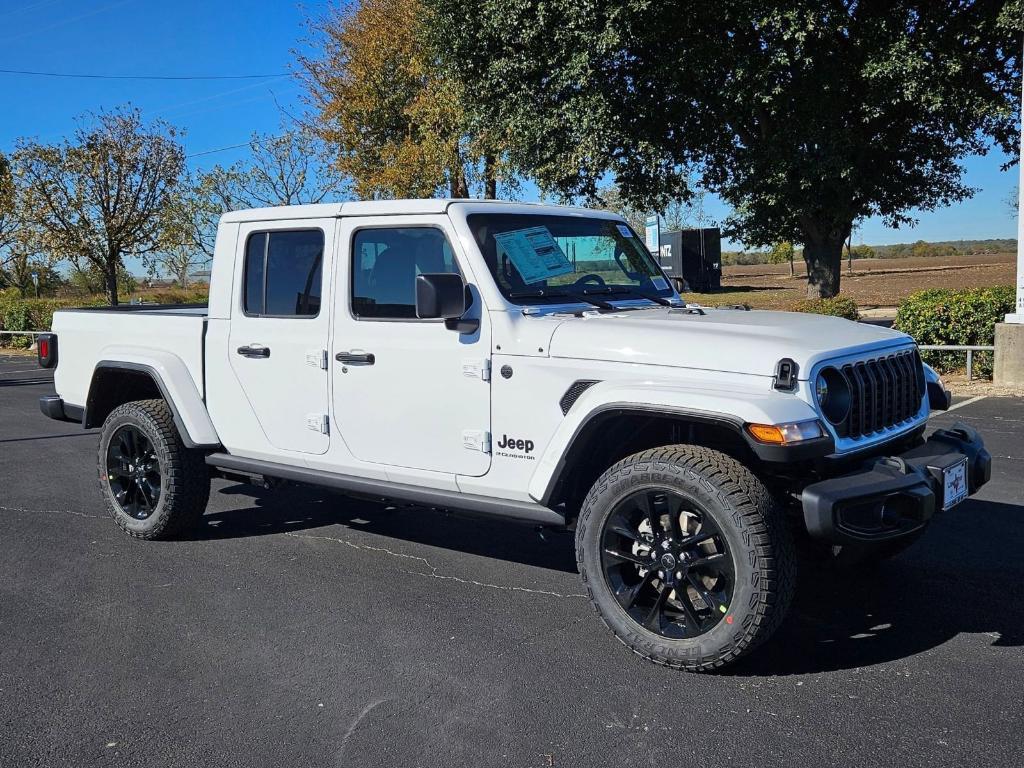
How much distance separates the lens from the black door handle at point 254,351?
4965mm

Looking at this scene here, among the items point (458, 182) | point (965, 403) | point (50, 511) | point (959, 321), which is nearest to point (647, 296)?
point (50, 511)

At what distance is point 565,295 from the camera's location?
446cm

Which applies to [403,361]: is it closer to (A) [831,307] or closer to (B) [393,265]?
(B) [393,265]

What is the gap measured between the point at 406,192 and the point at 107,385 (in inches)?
756

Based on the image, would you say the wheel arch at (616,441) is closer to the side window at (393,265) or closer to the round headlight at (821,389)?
the round headlight at (821,389)

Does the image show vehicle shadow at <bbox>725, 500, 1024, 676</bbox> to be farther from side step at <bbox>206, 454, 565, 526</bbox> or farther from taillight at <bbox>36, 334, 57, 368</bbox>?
taillight at <bbox>36, 334, 57, 368</bbox>

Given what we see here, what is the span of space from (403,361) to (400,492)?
0.63 m

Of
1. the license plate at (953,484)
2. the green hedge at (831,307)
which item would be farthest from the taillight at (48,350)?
the green hedge at (831,307)

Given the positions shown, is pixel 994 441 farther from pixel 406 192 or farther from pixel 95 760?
pixel 406 192

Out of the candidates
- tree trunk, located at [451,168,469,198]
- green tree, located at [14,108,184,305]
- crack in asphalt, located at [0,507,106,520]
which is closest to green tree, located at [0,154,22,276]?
green tree, located at [14,108,184,305]

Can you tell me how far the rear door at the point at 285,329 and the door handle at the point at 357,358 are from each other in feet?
0.42

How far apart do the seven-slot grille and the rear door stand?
2.52 meters

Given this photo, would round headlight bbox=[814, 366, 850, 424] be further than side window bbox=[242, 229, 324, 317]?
No

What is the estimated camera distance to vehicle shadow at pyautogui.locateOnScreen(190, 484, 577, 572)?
5.40 meters
